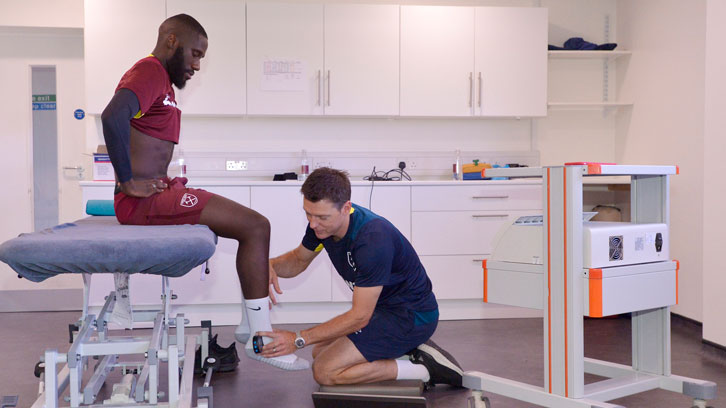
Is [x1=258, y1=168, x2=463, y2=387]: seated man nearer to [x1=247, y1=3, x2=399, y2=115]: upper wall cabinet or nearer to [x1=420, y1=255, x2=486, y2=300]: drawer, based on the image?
[x1=420, y1=255, x2=486, y2=300]: drawer

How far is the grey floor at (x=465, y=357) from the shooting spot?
8.55ft

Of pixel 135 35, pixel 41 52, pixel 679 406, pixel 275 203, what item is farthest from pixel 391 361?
pixel 41 52

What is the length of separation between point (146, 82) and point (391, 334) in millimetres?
1278

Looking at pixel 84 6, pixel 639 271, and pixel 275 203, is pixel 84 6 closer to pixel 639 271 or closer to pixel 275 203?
pixel 275 203

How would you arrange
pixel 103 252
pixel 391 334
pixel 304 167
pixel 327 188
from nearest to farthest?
1. pixel 103 252
2. pixel 327 188
3. pixel 391 334
4. pixel 304 167

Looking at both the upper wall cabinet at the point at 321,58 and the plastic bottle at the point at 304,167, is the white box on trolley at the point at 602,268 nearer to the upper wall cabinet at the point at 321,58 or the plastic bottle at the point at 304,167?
the upper wall cabinet at the point at 321,58

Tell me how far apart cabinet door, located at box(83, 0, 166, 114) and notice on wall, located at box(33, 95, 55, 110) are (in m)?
0.64

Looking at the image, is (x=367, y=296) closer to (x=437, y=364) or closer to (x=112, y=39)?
(x=437, y=364)

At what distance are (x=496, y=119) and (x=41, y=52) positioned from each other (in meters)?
3.14

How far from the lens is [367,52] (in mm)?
4277

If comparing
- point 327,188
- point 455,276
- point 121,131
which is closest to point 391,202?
point 455,276

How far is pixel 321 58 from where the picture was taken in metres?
4.26

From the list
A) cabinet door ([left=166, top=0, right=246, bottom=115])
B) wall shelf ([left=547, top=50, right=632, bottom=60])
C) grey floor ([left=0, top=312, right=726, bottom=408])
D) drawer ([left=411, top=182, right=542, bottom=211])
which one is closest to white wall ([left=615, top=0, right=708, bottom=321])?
wall shelf ([left=547, top=50, right=632, bottom=60])

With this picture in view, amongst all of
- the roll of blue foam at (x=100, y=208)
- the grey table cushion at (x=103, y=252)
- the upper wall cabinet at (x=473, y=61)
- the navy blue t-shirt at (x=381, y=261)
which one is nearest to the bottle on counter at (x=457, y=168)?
the upper wall cabinet at (x=473, y=61)
